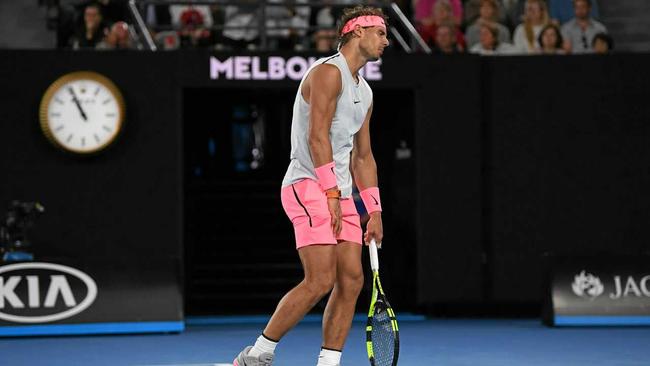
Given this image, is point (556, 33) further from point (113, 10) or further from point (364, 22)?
point (364, 22)

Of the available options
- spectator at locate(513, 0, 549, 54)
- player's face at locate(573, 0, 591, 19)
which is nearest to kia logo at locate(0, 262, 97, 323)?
spectator at locate(513, 0, 549, 54)

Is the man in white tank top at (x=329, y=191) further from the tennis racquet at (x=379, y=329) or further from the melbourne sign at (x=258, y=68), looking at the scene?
the melbourne sign at (x=258, y=68)

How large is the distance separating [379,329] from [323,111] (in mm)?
1256

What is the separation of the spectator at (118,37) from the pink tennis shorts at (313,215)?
5.73 metres

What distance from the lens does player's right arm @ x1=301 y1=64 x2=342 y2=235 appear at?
21.3 feet

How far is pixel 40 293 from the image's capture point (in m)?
10.6

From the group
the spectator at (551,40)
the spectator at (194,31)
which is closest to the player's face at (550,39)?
the spectator at (551,40)

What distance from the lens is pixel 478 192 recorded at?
12.5 metres

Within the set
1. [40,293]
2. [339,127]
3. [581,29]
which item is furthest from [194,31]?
[339,127]

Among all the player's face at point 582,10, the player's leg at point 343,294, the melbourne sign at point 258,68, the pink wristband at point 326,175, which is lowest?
the player's leg at point 343,294

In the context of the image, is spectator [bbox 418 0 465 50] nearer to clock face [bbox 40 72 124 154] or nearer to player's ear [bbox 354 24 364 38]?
clock face [bbox 40 72 124 154]

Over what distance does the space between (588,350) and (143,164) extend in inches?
191

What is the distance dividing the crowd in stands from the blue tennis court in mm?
2977

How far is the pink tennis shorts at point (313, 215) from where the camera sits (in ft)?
21.7
